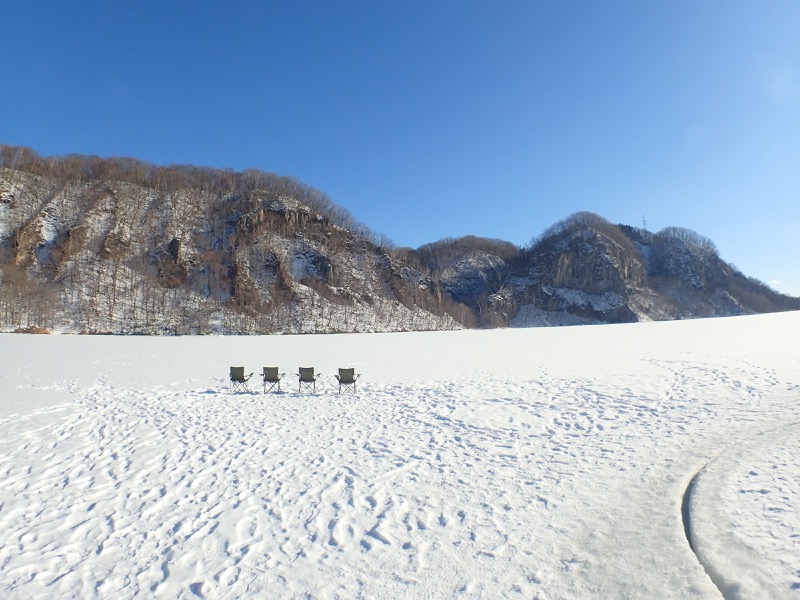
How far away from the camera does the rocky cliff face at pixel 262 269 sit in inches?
2571

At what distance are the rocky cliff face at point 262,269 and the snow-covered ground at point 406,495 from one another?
196 feet

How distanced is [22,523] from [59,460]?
2.40m

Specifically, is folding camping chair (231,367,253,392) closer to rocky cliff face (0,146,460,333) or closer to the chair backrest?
the chair backrest

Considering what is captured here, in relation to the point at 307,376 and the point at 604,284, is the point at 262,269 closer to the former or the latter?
the point at 307,376

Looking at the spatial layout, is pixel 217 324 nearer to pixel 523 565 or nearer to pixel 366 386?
pixel 366 386

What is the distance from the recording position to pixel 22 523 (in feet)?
16.3

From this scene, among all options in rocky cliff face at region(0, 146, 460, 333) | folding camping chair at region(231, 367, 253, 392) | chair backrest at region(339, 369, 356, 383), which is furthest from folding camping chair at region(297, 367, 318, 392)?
rocky cliff face at region(0, 146, 460, 333)

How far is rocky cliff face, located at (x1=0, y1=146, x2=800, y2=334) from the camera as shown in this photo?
65312 mm

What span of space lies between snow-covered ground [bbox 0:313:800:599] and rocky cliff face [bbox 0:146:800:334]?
59.7 m

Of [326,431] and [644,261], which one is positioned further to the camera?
[644,261]

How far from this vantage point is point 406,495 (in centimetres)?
567

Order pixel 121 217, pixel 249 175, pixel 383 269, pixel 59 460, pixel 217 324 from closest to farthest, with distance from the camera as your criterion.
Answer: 1. pixel 59 460
2. pixel 217 324
3. pixel 121 217
4. pixel 383 269
5. pixel 249 175

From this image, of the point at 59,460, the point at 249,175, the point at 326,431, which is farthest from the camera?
the point at 249,175

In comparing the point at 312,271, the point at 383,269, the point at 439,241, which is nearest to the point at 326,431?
the point at 312,271
